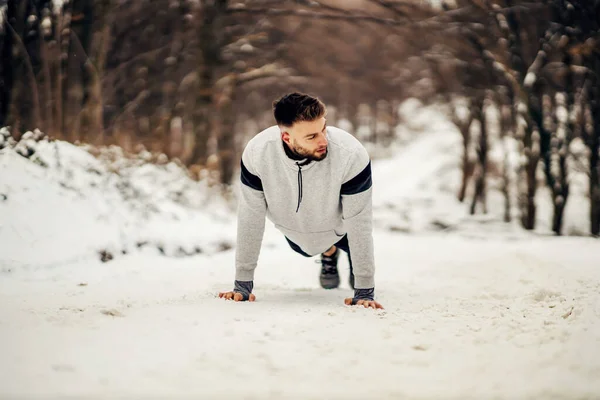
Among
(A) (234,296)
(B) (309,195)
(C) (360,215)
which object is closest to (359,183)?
(C) (360,215)

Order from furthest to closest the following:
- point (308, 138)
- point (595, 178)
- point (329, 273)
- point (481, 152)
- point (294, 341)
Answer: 1. point (481, 152)
2. point (595, 178)
3. point (329, 273)
4. point (308, 138)
5. point (294, 341)

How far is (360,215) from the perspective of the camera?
132 inches

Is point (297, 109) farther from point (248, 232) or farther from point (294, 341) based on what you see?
point (294, 341)

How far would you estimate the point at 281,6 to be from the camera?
10477mm

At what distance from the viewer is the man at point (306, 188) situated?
3119mm

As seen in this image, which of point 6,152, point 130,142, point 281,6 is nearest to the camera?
point 6,152

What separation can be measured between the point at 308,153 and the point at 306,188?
11.2 inches

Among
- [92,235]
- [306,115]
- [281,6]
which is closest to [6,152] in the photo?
[92,235]

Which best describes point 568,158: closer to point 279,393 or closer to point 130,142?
point 130,142

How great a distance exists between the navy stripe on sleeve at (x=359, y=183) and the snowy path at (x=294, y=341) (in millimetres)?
731

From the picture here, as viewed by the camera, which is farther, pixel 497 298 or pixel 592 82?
pixel 592 82

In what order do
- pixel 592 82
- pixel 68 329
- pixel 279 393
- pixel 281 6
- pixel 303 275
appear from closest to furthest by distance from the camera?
pixel 279 393 < pixel 68 329 < pixel 303 275 < pixel 592 82 < pixel 281 6

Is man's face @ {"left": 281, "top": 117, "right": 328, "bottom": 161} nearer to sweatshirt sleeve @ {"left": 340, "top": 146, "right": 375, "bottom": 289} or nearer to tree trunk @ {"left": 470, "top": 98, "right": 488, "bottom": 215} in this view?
sweatshirt sleeve @ {"left": 340, "top": 146, "right": 375, "bottom": 289}

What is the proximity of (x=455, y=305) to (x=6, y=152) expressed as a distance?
4.38 metres
